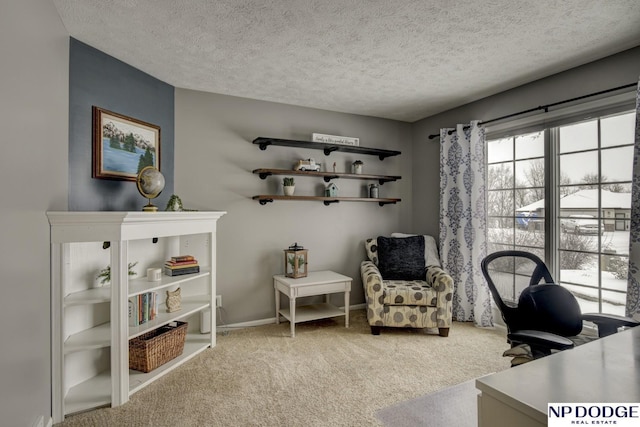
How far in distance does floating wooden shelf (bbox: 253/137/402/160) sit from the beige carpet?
6.60 ft

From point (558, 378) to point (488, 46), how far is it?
7.82 ft

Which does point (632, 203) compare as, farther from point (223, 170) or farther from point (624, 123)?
point (223, 170)

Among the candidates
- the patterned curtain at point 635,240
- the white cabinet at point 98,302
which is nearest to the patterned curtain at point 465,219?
the patterned curtain at point 635,240

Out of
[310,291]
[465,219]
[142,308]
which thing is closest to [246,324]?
[310,291]

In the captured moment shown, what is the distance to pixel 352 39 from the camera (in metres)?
2.23

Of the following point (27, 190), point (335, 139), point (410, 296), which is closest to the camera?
point (27, 190)

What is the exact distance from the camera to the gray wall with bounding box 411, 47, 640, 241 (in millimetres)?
2410

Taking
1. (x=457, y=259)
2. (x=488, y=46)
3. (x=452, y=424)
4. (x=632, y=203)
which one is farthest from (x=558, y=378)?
(x=457, y=259)

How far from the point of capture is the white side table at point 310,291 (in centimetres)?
308

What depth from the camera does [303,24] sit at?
206cm

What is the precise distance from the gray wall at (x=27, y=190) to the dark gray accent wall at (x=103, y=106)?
216mm

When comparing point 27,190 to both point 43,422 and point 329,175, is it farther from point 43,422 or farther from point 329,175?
point 329,175

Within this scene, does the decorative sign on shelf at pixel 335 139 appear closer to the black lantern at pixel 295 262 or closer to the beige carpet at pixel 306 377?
the black lantern at pixel 295 262

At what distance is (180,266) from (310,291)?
127 centimetres
